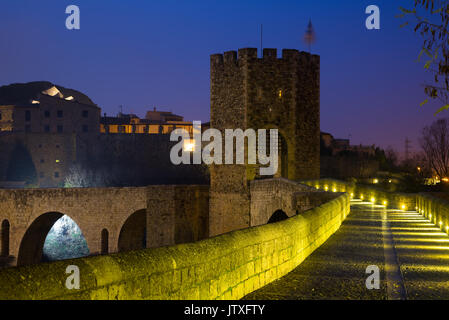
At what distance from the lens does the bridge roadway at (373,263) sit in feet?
21.3

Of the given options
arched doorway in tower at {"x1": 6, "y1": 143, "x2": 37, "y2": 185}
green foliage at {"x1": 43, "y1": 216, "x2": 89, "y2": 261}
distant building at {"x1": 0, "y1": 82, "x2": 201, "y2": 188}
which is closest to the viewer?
green foliage at {"x1": 43, "y1": 216, "x2": 89, "y2": 261}

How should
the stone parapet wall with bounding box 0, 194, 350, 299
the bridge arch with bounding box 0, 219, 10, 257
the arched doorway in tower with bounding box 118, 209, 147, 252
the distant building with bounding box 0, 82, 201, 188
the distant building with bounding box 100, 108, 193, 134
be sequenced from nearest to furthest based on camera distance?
the stone parapet wall with bounding box 0, 194, 350, 299, the arched doorway in tower with bounding box 118, 209, 147, 252, the bridge arch with bounding box 0, 219, 10, 257, the distant building with bounding box 0, 82, 201, 188, the distant building with bounding box 100, 108, 193, 134

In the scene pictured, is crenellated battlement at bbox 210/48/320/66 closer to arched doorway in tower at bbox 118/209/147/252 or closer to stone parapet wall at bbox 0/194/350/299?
arched doorway in tower at bbox 118/209/147/252

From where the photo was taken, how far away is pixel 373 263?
866 centimetres

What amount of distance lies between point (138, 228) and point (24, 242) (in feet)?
24.1

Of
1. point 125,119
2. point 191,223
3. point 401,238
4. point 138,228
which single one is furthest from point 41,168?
point 401,238

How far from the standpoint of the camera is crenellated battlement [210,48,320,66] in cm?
2581

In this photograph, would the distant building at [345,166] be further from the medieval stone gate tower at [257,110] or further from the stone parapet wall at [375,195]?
the medieval stone gate tower at [257,110]

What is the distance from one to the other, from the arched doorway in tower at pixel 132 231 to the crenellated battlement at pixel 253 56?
9.75 metres

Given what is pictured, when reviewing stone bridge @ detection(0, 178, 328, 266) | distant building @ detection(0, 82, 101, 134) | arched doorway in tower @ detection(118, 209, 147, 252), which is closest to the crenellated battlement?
stone bridge @ detection(0, 178, 328, 266)

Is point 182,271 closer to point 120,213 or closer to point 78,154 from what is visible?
point 120,213

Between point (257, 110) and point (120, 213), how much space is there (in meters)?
10.0
